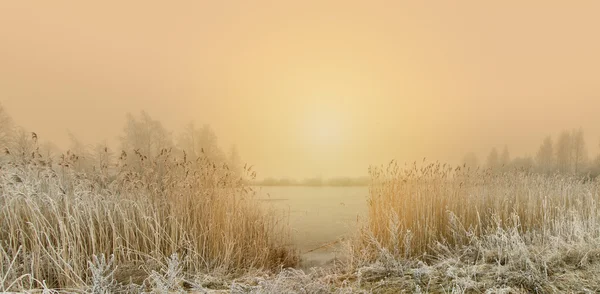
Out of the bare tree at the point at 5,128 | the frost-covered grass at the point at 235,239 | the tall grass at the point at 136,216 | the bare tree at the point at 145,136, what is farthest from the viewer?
the bare tree at the point at 145,136

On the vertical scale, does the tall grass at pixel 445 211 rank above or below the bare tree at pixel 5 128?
below

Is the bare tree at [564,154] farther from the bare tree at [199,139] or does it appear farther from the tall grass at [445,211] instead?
the bare tree at [199,139]

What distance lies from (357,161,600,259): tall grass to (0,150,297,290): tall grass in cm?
149

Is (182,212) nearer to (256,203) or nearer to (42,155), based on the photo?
(256,203)

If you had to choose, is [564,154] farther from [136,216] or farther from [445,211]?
[136,216]

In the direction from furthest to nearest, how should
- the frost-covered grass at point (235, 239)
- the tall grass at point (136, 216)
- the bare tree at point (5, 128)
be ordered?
the bare tree at point (5, 128)
the tall grass at point (136, 216)
the frost-covered grass at point (235, 239)

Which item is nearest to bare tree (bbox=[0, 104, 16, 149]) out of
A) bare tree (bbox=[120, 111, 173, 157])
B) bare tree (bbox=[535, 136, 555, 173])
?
bare tree (bbox=[120, 111, 173, 157])

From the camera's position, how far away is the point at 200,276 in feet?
11.0

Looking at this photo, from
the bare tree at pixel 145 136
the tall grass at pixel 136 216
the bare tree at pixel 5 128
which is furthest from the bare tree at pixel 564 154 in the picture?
the bare tree at pixel 5 128

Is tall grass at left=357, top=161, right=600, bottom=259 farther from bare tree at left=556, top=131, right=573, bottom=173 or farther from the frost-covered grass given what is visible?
bare tree at left=556, top=131, right=573, bottom=173

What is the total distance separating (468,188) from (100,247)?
477 cm

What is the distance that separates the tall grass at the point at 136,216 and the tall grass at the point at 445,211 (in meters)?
1.49

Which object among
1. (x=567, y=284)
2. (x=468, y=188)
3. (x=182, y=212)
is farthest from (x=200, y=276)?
(x=468, y=188)

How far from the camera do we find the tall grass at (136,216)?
3.25 metres
